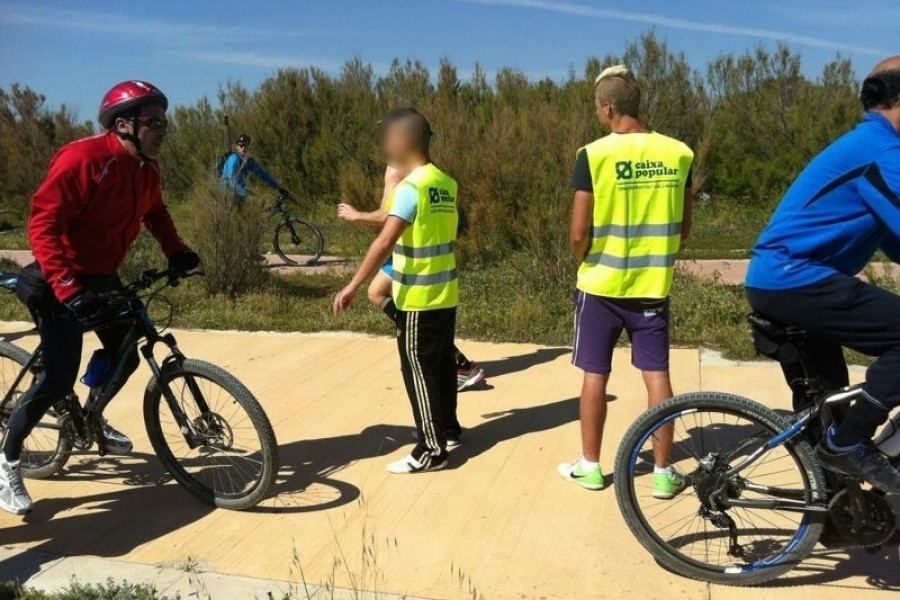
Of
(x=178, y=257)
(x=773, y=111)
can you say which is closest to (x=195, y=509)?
(x=178, y=257)

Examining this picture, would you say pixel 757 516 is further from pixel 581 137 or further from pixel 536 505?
pixel 581 137

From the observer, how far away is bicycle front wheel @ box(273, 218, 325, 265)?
13074 mm

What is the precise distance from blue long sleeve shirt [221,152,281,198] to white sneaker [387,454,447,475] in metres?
5.73

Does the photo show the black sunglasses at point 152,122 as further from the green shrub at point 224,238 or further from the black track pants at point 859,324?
the green shrub at point 224,238

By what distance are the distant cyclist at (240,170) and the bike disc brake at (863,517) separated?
7.59 meters

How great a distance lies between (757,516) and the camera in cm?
376

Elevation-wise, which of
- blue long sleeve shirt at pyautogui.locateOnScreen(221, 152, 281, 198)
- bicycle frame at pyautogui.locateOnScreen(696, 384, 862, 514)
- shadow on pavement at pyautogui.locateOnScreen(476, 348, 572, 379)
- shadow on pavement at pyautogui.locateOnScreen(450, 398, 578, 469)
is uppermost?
blue long sleeve shirt at pyautogui.locateOnScreen(221, 152, 281, 198)

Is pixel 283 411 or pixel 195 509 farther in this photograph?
pixel 283 411

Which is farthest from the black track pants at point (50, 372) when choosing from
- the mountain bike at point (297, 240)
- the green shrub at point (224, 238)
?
the mountain bike at point (297, 240)

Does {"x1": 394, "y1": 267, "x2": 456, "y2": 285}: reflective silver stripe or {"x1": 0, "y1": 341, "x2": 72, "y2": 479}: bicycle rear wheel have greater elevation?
{"x1": 394, "y1": 267, "x2": 456, "y2": 285}: reflective silver stripe

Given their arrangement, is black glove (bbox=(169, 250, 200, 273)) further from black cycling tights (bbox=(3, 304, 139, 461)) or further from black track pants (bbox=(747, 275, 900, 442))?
→ black track pants (bbox=(747, 275, 900, 442))

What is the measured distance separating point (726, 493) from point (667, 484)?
0.63 meters

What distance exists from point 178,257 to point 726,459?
9.11ft

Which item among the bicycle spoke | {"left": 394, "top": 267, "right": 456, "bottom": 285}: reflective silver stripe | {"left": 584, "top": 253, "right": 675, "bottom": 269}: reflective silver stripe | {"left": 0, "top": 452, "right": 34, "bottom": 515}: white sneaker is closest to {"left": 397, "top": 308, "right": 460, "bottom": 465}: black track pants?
{"left": 394, "top": 267, "right": 456, "bottom": 285}: reflective silver stripe
